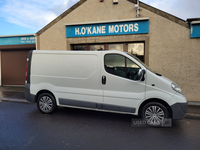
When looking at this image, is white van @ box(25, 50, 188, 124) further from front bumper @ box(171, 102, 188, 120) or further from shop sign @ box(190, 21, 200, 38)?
shop sign @ box(190, 21, 200, 38)

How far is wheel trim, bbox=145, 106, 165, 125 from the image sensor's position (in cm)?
382

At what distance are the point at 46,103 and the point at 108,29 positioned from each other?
15.2ft

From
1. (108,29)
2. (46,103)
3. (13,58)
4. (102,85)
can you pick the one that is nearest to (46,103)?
(46,103)

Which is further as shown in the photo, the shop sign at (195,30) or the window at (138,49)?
the window at (138,49)

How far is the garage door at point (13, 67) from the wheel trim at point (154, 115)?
9518 millimetres

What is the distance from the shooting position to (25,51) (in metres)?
10.5

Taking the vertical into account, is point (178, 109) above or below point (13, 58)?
below

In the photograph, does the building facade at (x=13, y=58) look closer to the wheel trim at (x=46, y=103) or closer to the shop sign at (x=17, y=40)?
the shop sign at (x=17, y=40)

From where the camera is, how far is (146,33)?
22.8 feet

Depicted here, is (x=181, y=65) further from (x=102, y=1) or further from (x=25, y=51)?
(x=25, y=51)

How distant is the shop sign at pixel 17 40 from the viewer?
9.87 meters

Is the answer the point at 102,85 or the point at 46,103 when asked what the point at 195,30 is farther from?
the point at 46,103

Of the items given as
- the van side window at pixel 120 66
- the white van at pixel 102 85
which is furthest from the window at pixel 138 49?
the van side window at pixel 120 66

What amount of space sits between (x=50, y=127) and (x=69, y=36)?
5386 mm
